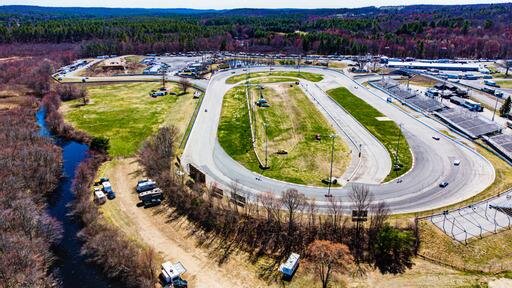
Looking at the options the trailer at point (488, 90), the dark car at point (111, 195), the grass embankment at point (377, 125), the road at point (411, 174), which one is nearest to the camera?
the road at point (411, 174)

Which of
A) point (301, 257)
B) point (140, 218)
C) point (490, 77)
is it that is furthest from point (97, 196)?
point (490, 77)

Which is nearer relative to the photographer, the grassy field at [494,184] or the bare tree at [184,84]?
the grassy field at [494,184]

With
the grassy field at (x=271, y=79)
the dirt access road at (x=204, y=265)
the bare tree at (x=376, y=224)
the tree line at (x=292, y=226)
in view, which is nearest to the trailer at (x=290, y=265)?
the dirt access road at (x=204, y=265)

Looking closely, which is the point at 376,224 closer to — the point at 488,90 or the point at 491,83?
the point at 488,90

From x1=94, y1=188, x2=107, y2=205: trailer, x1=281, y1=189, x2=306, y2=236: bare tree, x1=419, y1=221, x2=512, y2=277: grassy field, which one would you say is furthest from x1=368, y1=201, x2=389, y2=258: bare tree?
x1=94, y1=188, x2=107, y2=205: trailer

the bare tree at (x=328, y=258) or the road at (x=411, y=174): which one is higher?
the road at (x=411, y=174)

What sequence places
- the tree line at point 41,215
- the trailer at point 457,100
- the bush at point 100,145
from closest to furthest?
the tree line at point 41,215, the bush at point 100,145, the trailer at point 457,100

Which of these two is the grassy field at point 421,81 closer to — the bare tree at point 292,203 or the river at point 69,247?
the bare tree at point 292,203
